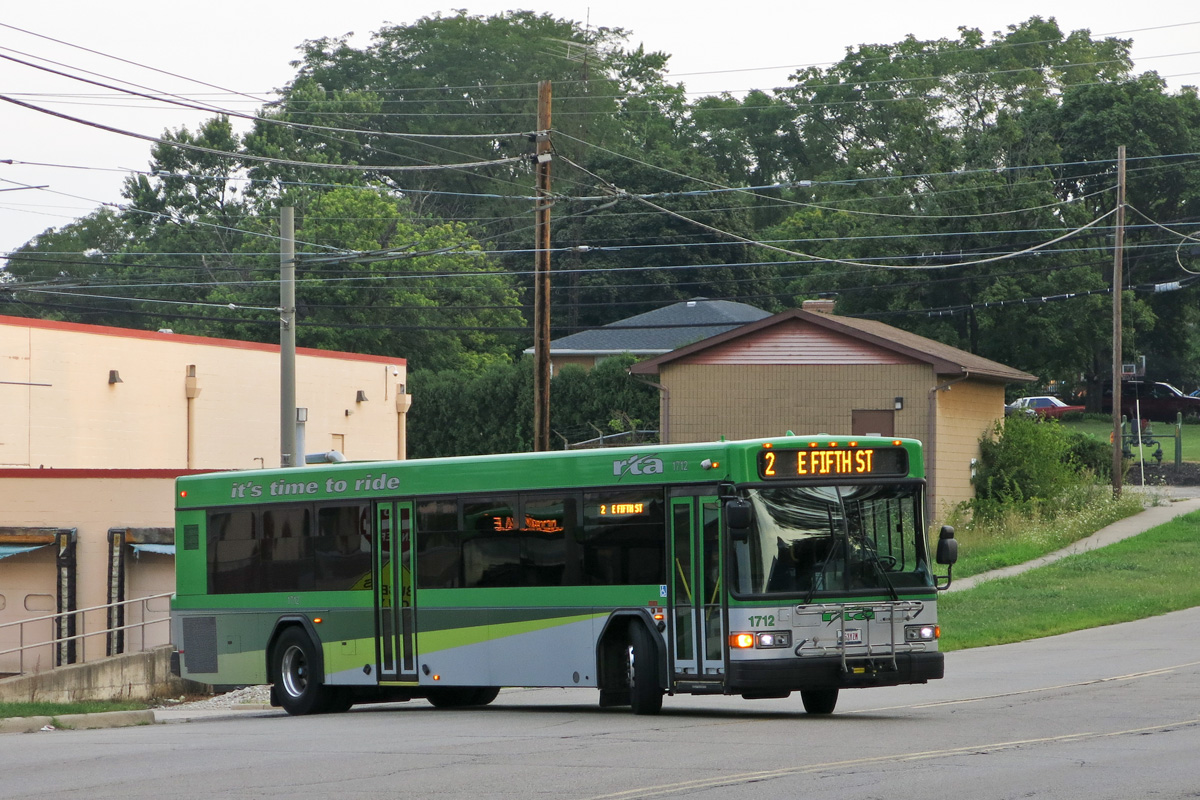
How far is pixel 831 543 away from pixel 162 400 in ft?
91.3

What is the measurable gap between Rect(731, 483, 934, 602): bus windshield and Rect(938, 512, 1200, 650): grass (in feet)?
32.9

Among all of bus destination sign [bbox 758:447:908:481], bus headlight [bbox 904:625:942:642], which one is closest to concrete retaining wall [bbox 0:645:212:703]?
bus destination sign [bbox 758:447:908:481]

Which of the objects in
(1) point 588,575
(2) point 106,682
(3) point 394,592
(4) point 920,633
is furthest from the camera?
(2) point 106,682

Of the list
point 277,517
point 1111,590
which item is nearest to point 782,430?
point 1111,590

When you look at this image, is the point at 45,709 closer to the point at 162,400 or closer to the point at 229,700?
the point at 229,700

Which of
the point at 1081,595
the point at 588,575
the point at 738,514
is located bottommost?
the point at 1081,595

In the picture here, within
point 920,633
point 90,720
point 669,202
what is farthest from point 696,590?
point 669,202

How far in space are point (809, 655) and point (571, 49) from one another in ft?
276

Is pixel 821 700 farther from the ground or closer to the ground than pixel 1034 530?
closer to the ground

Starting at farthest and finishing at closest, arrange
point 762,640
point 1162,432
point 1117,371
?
point 1162,432 → point 1117,371 → point 762,640

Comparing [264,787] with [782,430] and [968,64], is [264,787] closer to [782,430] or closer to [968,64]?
[782,430]

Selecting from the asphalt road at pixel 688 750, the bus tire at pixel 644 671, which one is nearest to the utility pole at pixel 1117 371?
the asphalt road at pixel 688 750

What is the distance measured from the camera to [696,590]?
15000 millimetres

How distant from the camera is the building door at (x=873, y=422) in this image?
40.0m
